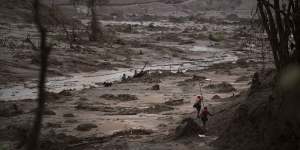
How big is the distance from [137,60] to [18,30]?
1482 centimetres

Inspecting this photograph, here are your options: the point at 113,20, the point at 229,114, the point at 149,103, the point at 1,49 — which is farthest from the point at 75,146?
the point at 113,20

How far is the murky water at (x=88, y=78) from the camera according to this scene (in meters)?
32.7

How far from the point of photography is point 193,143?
17.7 meters

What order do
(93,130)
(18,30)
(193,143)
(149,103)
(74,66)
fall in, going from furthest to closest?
(18,30) < (74,66) < (149,103) < (93,130) < (193,143)

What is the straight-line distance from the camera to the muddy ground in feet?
64.8

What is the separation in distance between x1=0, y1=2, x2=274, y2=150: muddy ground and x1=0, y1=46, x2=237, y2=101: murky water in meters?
0.06

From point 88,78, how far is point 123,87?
19.2 ft

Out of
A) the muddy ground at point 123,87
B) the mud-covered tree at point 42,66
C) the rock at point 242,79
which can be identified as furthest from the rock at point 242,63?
the mud-covered tree at point 42,66

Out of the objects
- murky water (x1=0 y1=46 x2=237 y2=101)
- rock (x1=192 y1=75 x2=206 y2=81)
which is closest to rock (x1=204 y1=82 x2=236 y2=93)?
rock (x1=192 y1=75 x2=206 y2=81)

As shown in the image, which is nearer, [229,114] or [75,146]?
[75,146]

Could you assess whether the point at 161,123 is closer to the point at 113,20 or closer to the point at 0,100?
the point at 0,100

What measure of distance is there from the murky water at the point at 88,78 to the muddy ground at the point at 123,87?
0.06 meters

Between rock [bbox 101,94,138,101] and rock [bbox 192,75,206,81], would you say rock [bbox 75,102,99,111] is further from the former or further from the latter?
rock [bbox 192,75,206,81]

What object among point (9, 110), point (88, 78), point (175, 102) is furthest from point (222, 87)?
point (9, 110)
